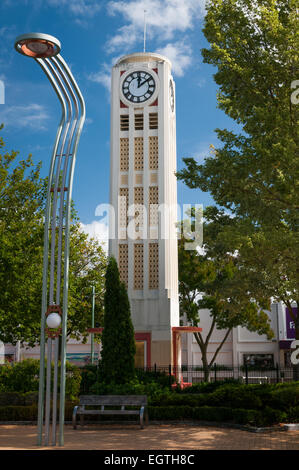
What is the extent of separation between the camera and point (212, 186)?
51.7ft

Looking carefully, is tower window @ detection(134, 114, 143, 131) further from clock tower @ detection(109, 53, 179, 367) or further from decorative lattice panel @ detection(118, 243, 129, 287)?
decorative lattice panel @ detection(118, 243, 129, 287)

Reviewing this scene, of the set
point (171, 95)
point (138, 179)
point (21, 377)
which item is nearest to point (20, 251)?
point (21, 377)

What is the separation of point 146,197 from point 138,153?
126 inches

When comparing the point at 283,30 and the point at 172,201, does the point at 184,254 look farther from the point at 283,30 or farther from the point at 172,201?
the point at 283,30

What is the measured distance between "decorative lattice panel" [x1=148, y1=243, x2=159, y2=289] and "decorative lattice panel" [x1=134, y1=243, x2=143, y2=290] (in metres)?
0.50

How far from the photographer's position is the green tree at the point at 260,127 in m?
14.1

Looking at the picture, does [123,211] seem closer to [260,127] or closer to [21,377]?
[21,377]

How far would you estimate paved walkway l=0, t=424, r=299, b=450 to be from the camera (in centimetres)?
1065

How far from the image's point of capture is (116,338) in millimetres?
18875

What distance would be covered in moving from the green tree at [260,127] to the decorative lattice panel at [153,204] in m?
13.8

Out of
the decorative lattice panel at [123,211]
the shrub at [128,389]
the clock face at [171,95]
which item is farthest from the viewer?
the clock face at [171,95]

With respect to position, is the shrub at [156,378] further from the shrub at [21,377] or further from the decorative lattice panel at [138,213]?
the decorative lattice panel at [138,213]

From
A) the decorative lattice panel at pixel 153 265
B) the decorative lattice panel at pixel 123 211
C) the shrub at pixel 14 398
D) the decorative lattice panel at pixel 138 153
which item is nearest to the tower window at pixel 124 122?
the decorative lattice panel at pixel 138 153
